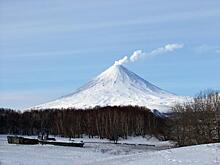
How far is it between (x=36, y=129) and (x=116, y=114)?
2004 centimetres

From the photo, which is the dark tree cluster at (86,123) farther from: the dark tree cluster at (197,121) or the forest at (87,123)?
the dark tree cluster at (197,121)

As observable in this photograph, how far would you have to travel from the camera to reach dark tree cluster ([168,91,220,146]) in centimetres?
4922

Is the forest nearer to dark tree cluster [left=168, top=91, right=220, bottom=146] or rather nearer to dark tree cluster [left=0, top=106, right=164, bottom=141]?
dark tree cluster [left=0, top=106, right=164, bottom=141]

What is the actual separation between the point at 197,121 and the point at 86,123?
61994 millimetres

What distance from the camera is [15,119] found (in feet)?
399

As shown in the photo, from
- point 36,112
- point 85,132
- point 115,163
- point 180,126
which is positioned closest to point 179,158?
point 115,163

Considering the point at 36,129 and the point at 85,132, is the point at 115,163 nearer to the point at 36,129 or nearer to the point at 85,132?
the point at 85,132

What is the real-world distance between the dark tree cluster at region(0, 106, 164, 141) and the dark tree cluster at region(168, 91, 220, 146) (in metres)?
42.9

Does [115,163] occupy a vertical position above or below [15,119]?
below

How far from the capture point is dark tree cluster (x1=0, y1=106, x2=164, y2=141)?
108 meters

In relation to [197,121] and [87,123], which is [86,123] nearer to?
[87,123]

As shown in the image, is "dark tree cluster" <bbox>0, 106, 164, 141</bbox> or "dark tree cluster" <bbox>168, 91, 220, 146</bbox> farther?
"dark tree cluster" <bbox>0, 106, 164, 141</bbox>

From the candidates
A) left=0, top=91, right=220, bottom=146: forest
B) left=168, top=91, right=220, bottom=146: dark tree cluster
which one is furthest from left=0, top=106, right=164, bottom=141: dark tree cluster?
left=168, top=91, right=220, bottom=146: dark tree cluster

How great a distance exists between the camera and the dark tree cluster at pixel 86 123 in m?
108
